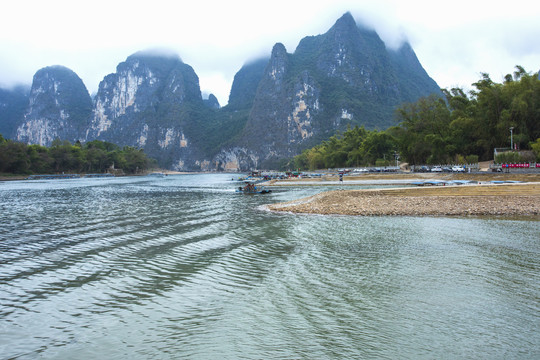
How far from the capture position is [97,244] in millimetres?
19016

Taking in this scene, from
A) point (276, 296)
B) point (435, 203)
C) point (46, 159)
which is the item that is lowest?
point (276, 296)

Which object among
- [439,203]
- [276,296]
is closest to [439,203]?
[439,203]

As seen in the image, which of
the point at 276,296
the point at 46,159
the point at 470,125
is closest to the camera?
the point at 276,296

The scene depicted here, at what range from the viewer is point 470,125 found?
78.0 meters

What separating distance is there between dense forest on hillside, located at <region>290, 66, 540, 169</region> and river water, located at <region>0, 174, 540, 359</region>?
195 ft

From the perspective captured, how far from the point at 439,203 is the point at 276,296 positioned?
25.0 metres

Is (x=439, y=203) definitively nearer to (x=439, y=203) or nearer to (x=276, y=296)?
(x=439, y=203)

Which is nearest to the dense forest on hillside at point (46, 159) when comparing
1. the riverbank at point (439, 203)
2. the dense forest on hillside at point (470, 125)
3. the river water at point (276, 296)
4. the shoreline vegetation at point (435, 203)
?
the dense forest on hillside at point (470, 125)

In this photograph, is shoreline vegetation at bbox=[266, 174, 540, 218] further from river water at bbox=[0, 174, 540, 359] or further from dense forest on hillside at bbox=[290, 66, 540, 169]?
dense forest on hillside at bbox=[290, 66, 540, 169]

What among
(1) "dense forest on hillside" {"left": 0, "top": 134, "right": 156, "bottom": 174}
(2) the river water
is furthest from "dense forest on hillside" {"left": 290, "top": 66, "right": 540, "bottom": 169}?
(1) "dense forest on hillside" {"left": 0, "top": 134, "right": 156, "bottom": 174}

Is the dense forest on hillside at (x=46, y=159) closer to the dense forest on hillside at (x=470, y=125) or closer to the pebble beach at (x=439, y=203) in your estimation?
the dense forest on hillside at (x=470, y=125)

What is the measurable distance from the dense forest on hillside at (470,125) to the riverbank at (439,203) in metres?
34.6

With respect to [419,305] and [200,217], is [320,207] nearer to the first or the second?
[200,217]

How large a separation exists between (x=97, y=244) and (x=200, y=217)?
11.6 meters
